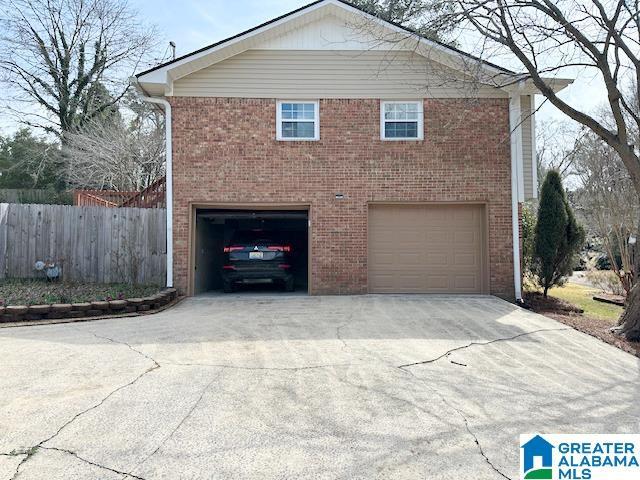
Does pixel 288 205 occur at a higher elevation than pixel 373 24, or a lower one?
lower

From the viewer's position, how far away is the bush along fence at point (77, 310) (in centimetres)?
763

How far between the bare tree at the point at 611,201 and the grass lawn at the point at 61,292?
1333cm

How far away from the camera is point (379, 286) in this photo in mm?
10609

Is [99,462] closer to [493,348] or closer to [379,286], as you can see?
[493,348]

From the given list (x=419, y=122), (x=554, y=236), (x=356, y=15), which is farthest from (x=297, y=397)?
(x=554, y=236)

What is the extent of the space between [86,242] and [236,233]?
3217mm

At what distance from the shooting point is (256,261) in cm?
1038

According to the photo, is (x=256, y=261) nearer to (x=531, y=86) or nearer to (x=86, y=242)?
(x=86, y=242)

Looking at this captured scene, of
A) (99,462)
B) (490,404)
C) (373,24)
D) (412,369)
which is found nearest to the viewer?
(99,462)

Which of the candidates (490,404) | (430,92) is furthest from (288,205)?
(490,404)

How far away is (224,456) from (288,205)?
7656 millimetres

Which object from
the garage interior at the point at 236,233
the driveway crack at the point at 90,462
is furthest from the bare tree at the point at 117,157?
the driveway crack at the point at 90,462

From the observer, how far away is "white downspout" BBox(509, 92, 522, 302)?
34.3 ft

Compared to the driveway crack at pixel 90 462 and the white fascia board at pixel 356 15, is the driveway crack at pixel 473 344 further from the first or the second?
the white fascia board at pixel 356 15
